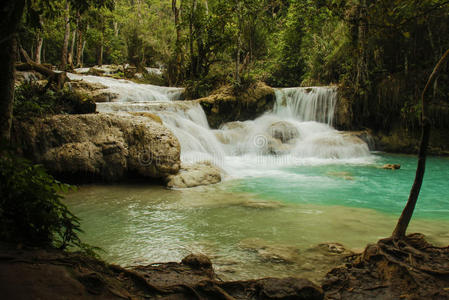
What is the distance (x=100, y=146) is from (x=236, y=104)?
8.83 meters

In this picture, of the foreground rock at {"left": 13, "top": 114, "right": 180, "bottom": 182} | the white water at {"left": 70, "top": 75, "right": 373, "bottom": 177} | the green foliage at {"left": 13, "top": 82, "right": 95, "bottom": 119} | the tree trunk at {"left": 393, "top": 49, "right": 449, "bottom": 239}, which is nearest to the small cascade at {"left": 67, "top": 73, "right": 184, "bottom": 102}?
the white water at {"left": 70, "top": 75, "right": 373, "bottom": 177}

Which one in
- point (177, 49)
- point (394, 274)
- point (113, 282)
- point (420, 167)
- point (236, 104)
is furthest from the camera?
point (177, 49)

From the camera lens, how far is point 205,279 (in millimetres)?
2572

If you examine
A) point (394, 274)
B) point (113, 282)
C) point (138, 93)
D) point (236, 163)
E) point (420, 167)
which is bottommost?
point (394, 274)

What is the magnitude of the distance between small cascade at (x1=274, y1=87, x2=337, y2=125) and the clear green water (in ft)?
23.7

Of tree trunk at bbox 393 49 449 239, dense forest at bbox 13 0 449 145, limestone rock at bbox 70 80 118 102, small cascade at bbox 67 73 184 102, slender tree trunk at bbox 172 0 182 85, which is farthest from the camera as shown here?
slender tree trunk at bbox 172 0 182 85

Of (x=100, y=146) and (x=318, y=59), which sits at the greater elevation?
(x=318, y=59)

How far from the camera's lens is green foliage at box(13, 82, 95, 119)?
6.94 m

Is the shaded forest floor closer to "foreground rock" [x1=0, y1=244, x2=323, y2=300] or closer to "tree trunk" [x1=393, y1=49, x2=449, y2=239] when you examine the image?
"foreground rock" [x1=0, y1=244, x2=323, y2=300]

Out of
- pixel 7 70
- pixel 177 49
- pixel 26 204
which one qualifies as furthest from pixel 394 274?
pixel 177 49

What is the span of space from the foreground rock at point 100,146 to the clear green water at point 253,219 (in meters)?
0.50

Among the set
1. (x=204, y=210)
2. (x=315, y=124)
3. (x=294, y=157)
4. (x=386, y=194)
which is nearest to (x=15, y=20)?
(x=204, y=210)

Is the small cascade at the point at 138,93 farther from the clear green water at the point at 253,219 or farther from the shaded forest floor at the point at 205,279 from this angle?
the shaded forest floor at the point at 205,279

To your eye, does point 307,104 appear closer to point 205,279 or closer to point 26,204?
point 205,279
